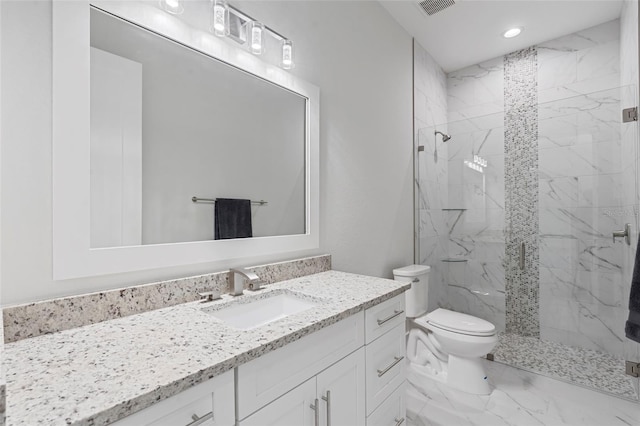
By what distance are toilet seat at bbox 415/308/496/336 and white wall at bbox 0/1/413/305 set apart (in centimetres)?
46

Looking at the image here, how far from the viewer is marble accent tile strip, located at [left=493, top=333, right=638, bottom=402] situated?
79.6 inches

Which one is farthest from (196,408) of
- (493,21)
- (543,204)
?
(493,21)

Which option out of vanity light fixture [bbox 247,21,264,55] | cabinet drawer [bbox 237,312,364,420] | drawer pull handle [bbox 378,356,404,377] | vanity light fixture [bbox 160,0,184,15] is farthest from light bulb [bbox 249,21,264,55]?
drawer pull handle [bbox 378,356,404,377]

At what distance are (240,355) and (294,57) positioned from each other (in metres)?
1.46

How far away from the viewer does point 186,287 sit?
1134 mm

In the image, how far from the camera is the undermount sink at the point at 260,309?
117 cm

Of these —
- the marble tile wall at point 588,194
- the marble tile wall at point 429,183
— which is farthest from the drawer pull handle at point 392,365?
the marble tile wall at point 588,194

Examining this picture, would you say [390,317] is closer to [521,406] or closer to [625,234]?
[521,406]

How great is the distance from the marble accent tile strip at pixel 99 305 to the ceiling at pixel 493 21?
2.38 metres

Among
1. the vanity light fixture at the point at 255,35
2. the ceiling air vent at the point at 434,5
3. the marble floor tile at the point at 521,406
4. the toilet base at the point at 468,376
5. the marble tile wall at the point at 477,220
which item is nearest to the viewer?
the vanity light fixture at the point at 255,35

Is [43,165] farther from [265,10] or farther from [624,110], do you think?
[624,110]

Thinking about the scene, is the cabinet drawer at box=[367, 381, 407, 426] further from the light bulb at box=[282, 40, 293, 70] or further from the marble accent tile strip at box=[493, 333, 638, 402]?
the light bulb at box=[282, 40, 293, 70]

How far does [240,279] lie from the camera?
4.20ft

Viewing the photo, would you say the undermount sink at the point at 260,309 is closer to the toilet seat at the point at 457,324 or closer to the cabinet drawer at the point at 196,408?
the cabinet drawer at the point at 196,408
